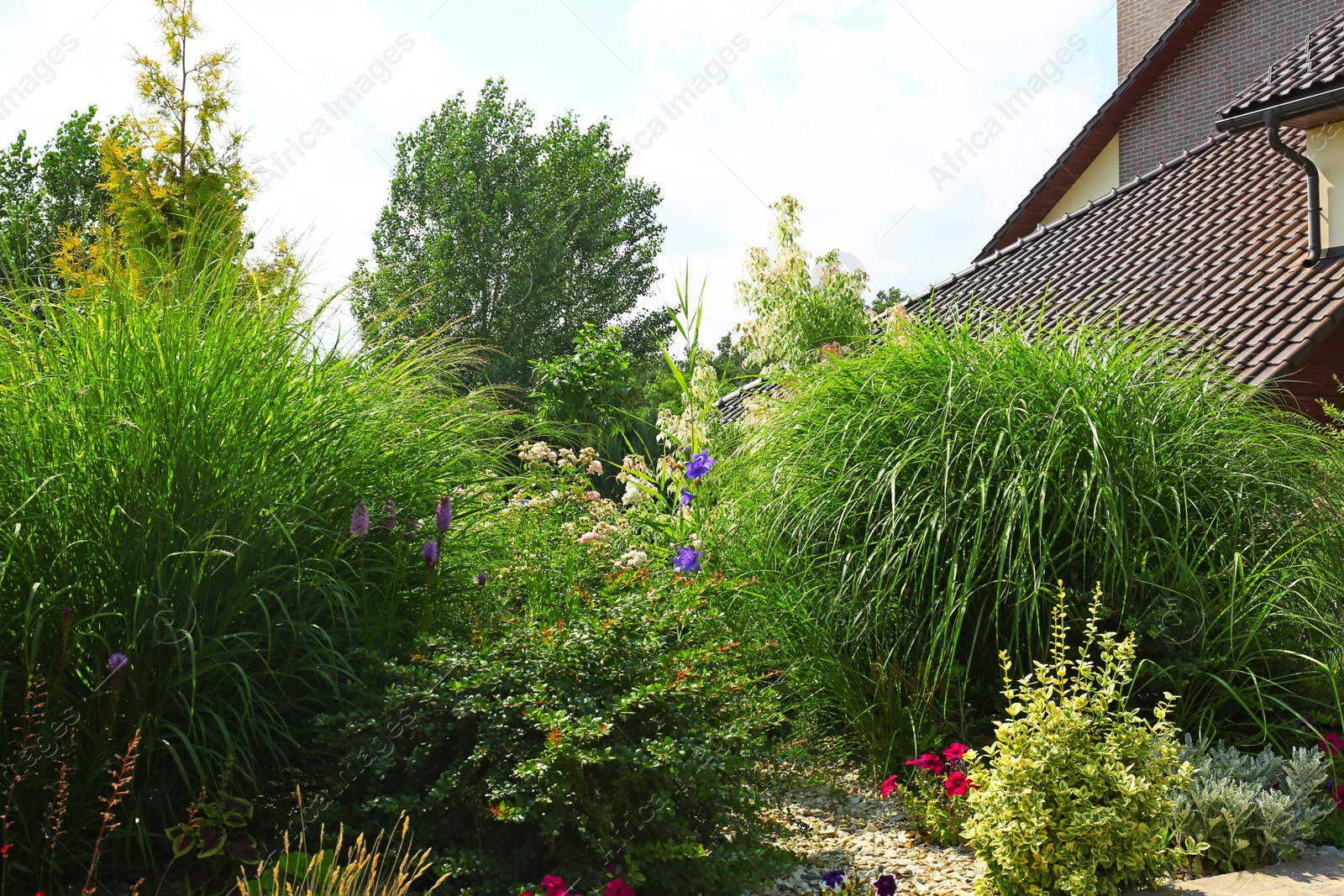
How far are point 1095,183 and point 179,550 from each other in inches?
673

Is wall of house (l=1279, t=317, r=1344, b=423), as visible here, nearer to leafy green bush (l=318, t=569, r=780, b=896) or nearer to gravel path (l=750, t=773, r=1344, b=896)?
gravel path (l=750, t=773, r=1344, b=896)

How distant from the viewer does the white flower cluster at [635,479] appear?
6180mm

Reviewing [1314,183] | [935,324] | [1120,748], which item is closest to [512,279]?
[1314,183]

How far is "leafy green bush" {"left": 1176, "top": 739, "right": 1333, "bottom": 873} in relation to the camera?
9.52ft

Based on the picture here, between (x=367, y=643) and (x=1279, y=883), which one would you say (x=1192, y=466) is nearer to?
(x=1279, y=883)

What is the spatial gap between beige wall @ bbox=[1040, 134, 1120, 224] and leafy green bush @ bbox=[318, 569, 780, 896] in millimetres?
15446

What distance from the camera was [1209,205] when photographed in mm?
11703

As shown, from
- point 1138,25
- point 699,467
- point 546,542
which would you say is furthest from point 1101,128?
point 546,542

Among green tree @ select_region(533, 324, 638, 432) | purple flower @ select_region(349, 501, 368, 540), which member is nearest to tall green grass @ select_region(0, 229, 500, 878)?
purple flower @ select_region(349, 501, 368, 540)

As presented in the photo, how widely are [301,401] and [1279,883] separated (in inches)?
136

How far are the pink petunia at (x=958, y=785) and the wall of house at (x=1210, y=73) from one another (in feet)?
48.9

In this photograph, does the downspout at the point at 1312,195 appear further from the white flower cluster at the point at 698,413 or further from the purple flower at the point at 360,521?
the purple flower at the point at 360,521

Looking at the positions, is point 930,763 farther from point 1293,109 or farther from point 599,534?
point 1293,109

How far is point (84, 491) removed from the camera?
270 centimetres
